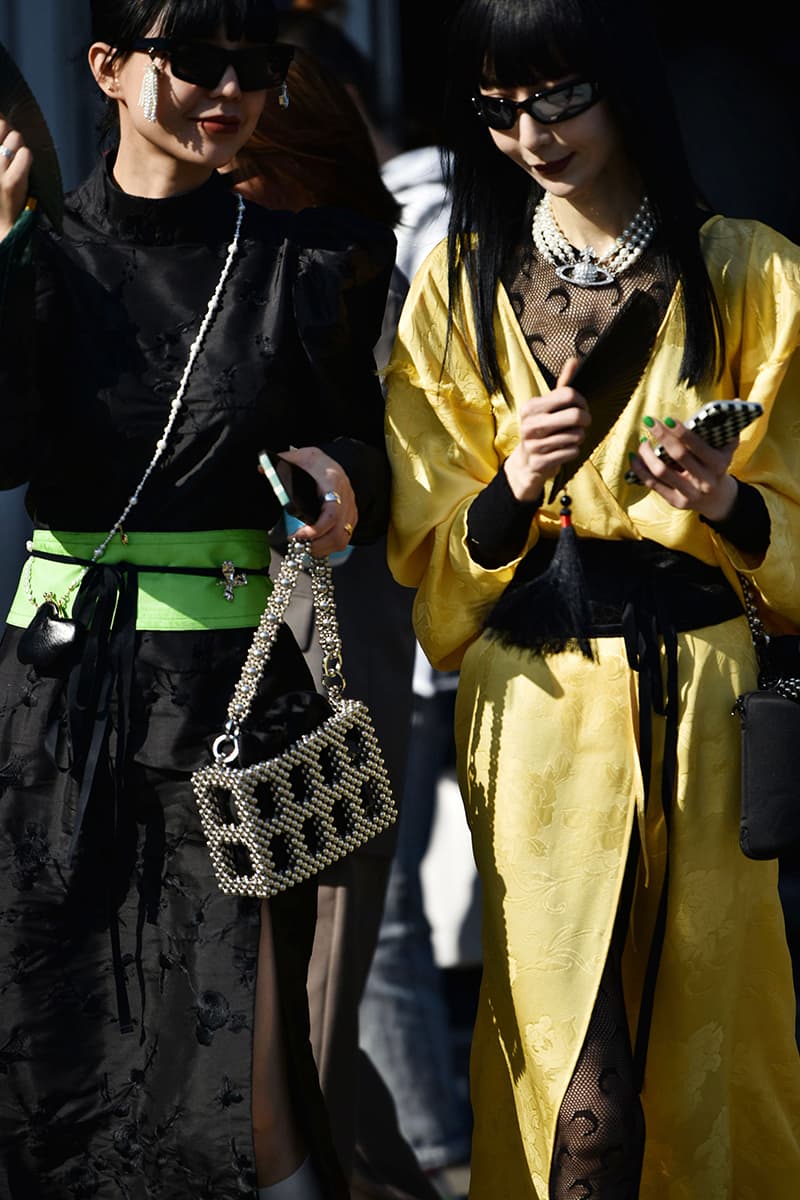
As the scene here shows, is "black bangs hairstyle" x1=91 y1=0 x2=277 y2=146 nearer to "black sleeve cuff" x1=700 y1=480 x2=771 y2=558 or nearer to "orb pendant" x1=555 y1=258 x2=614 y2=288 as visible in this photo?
"orb pendant" x1=555 y1=258 x2=614 y2=288

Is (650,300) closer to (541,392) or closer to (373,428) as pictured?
(541,392)

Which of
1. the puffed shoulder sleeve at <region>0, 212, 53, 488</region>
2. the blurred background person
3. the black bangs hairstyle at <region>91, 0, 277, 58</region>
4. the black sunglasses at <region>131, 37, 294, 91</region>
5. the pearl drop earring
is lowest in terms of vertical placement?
the blurred background person

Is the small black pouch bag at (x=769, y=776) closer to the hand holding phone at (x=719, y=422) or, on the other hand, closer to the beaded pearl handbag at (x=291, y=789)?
the hand holding phone at (x=719, y=422)

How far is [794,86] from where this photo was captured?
5.68m

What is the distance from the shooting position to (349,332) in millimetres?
2809

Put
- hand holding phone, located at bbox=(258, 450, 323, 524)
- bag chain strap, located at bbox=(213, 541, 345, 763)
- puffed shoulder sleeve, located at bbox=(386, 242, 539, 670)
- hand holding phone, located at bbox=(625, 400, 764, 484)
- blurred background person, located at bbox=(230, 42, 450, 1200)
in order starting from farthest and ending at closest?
blurred background person, located at bbox=(230, 42, 450, 1200)
puffed shoulder sleeve, located at bbox=(386, 242, 539, 670)
bag chain strap, located at bbox=(213, 541, 345, 763)
hand holding phone, located at bbox=(258, 450, 323, 524)
hand holding phone, located at bbox=(625, 400, 764, 484)

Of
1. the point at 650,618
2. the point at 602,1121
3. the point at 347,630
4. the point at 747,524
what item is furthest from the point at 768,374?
the point at 347,630

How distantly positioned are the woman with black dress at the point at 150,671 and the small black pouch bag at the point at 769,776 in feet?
2.04

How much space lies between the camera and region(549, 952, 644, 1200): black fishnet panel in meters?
2.65

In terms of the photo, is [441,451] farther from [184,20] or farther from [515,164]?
[184,20]

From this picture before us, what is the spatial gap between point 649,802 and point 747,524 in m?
0.41

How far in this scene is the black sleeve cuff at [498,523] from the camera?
267 centimetres

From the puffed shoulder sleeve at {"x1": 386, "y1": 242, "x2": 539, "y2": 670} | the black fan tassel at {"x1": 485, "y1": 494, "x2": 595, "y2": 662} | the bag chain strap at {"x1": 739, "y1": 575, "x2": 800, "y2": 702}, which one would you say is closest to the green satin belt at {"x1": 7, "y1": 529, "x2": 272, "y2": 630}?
the puffed shoulder sleeve at {"x1": 386, "y1": 242, "x2": 539, "y2": 670}

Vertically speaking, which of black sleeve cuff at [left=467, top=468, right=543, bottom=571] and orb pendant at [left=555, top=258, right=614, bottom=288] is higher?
orb pendant at [left=555, top=258, right=614, bottom=288]
